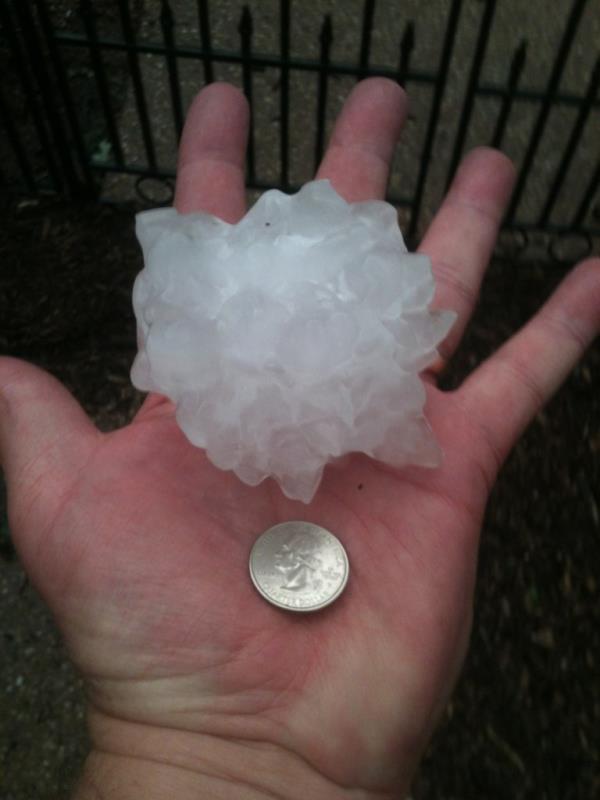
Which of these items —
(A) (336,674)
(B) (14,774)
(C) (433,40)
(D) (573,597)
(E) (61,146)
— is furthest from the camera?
(C) (433,40)

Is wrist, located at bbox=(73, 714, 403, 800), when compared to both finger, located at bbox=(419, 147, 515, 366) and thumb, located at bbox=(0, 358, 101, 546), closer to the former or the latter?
thumb, located at bbox=(0, 358, 101, 546)

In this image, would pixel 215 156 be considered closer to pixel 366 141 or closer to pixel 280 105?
pixel 366 141

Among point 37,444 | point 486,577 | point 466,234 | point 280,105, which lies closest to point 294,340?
point 37,444

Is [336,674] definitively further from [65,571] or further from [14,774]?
[14,774]

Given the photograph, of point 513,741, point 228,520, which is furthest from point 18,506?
point 513,741

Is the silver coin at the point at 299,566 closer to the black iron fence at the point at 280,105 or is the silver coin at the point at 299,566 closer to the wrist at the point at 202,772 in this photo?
the wrist at the point at 202,772

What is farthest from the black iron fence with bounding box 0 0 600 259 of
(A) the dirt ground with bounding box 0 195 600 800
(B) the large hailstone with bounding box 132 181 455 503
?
(B) the large hailstone with bounding box 132 181 455 503

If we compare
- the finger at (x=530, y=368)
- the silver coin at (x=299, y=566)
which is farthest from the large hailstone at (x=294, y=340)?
the finger at (x=530, y=368)
